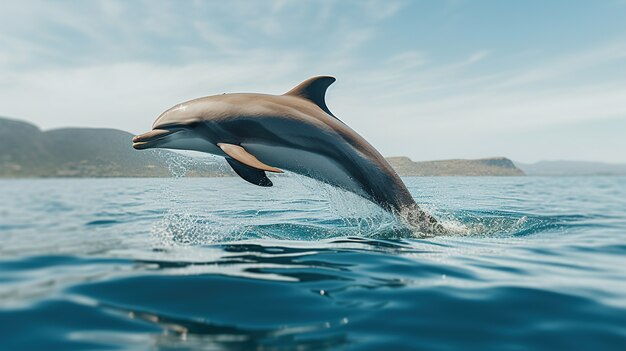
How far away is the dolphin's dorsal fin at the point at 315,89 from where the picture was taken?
9.80 metres

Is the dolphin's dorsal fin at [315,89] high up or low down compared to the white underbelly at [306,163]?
up

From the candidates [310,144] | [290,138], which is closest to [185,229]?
[290,138]

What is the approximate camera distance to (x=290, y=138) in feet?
28.9

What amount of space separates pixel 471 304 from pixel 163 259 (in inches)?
166

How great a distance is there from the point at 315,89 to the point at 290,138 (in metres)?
1.60

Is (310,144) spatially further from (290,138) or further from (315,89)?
(315,89)

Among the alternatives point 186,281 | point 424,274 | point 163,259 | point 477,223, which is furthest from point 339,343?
point 477,223

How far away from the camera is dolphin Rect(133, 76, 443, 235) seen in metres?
8.81

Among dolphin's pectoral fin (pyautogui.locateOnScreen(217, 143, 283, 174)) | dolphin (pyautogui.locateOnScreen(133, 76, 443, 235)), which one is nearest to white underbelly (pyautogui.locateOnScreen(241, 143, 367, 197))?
dolphin (pyautogui.locateOnScreen(133, 76, 443, 235))

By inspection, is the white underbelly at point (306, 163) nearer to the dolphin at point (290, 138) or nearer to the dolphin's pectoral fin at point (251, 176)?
the dolphin at point (290, 138)

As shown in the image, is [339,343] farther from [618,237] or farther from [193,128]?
[618,237]

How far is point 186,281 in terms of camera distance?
5293 millimetres

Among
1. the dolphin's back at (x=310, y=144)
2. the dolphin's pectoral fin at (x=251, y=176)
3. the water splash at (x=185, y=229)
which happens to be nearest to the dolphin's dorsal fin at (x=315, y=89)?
the dolphin's back at (x=310, y=144)

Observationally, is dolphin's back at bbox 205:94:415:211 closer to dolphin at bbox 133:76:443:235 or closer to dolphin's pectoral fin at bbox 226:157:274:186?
dolphin at bbox 133:76:443:235
